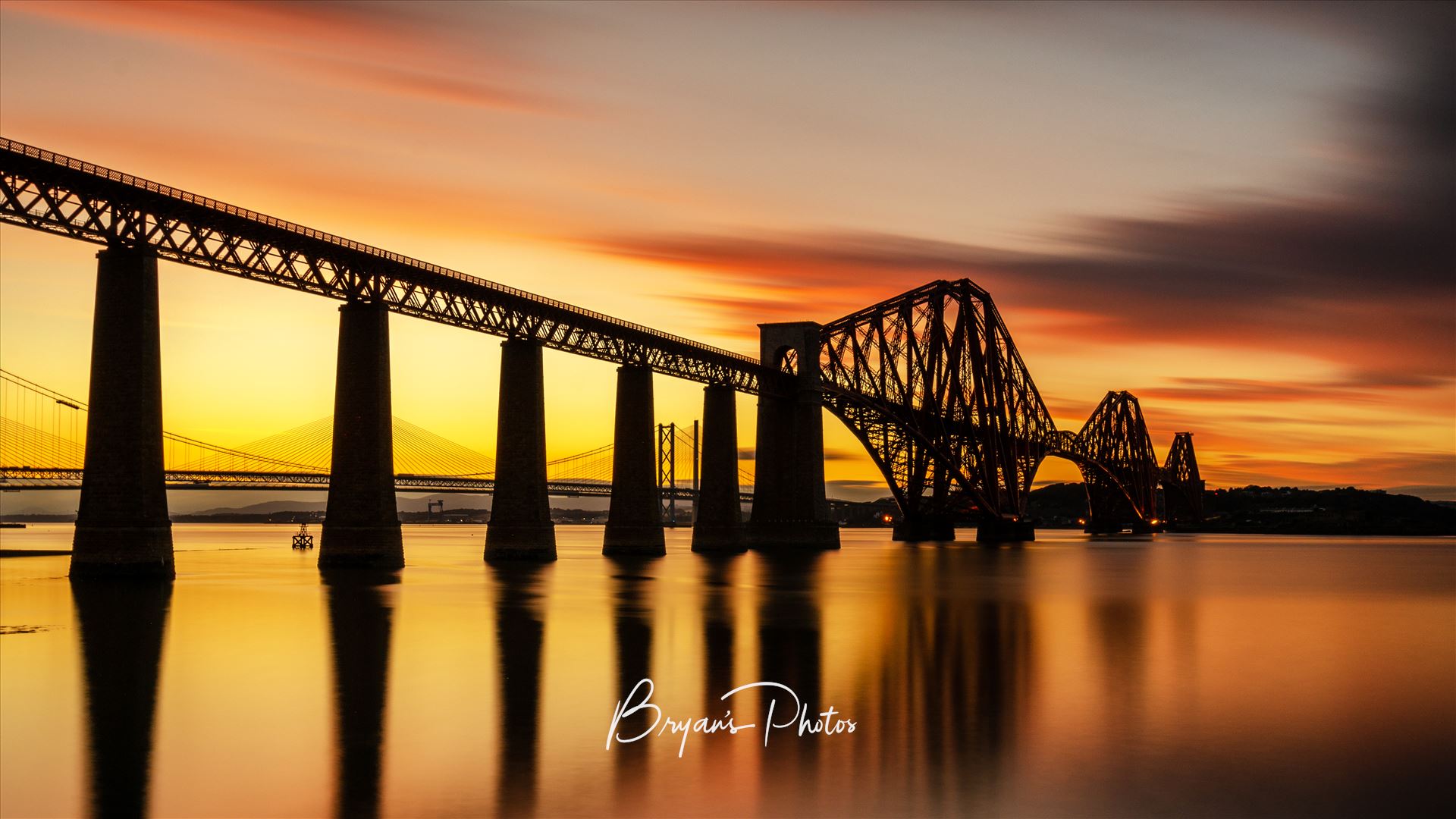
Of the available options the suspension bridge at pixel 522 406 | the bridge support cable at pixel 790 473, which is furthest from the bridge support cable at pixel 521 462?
the bridge support cable at pixel 790 473

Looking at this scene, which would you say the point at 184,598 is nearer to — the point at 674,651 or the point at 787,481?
the point at 674,651

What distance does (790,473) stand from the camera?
336 feet

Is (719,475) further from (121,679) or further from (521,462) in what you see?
(121,679)

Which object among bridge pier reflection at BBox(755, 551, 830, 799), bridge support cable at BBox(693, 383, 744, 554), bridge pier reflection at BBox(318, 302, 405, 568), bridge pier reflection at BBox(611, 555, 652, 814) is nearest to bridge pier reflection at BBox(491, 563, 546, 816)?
bridge pier reflection at BBox(611, 555, 652, 814)

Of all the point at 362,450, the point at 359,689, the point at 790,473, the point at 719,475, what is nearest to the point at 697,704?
the point at 359,689

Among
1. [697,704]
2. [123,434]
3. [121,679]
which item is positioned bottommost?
[697,704]

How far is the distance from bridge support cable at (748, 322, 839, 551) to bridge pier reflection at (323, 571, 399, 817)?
2195 inches

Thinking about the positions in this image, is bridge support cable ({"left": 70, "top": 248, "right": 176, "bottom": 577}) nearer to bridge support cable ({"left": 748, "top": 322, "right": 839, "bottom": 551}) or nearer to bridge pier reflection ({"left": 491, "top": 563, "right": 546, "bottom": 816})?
bridge pier reflection ({"left": 491, "top": 563, "right": 546, "bottom": 816})

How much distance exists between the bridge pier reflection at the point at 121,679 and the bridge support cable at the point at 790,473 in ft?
203

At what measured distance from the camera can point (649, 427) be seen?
264 ft

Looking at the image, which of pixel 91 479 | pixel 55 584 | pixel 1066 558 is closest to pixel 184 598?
pixel 91 479

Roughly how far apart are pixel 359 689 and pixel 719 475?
67904 mm

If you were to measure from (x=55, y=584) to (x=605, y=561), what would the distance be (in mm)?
36316

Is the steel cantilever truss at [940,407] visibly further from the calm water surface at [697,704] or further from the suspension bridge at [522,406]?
the calm water surface at [697,704]
